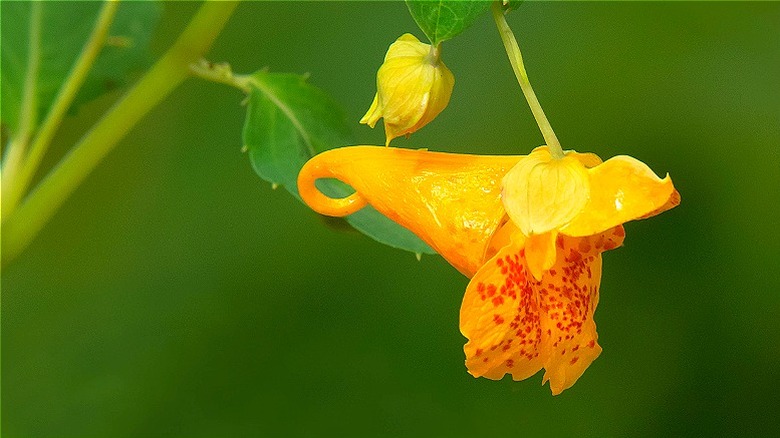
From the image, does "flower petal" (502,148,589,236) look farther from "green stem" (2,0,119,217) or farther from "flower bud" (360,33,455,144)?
"green stem" (2,0,119,217)

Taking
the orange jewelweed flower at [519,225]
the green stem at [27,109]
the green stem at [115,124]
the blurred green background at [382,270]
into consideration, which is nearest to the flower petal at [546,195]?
the orange jewelweed flower at [519,225]

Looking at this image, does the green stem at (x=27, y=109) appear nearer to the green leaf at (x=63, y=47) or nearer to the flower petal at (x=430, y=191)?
the green leaf at (x=63, y=47)

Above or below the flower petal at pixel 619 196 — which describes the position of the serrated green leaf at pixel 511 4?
above

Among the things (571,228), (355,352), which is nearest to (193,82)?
(355,352)

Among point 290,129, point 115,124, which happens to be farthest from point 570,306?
point 115,124

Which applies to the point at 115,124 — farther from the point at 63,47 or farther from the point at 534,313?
the point at 534,313

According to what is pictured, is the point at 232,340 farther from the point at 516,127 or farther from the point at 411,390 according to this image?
the point at 516,127
